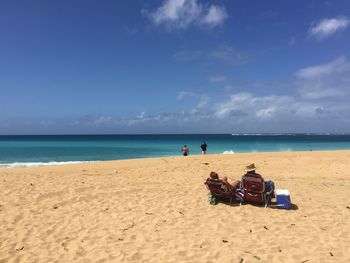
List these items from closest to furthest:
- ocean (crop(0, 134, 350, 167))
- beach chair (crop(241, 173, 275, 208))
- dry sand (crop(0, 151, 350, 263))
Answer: dry sand (crop(0, 151, 350, 263)) → beach chair (crop(241, 173, 275, 208)) → ocean (crop(0, 134, 350, 167))

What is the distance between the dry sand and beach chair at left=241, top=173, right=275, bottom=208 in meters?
0.35

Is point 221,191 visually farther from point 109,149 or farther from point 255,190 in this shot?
point 109,149

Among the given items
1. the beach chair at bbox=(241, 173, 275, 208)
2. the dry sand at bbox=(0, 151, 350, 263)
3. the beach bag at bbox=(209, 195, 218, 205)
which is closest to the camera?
the dry sand at bbox=(0, 151, 350, 263)

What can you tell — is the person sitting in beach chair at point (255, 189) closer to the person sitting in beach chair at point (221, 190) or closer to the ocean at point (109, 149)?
the person sitting in beach chair at point (221, 190)

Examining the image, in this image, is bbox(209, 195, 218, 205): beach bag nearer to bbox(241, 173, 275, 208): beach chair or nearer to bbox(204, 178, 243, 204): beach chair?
bbox(204, 178, 243, 204): beach chair

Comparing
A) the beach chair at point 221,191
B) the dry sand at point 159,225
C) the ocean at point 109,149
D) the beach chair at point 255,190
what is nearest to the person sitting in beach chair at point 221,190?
the beach chair at point 221,191

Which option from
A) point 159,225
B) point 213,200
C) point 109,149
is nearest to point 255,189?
point 213,200

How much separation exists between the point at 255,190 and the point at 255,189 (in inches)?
1.1

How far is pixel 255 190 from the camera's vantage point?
366 inches

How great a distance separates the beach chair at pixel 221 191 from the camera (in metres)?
9.44

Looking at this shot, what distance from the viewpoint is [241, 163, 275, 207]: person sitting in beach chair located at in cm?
924

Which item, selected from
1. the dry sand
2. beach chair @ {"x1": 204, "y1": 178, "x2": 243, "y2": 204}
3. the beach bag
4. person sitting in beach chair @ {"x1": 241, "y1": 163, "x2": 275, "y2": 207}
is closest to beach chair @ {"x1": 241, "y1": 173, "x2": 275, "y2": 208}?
person sitting in beach chair @ {"x1": 241, "y1": 163, "x2": 275, "y2": 207}

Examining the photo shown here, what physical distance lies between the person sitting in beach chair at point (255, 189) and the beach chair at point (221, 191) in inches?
9.8

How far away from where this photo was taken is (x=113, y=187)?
1177 cm
